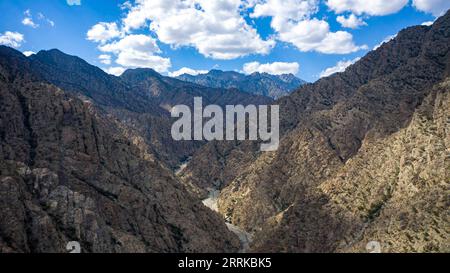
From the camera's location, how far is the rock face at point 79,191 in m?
92.6

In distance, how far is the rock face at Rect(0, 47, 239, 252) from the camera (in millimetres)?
92625

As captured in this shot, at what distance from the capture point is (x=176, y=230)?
134 metres

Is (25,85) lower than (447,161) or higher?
higher

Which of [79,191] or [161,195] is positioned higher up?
[79,191]

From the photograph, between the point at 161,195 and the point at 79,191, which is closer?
the point at 79,191

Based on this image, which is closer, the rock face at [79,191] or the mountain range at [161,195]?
the rock face at [79,191]

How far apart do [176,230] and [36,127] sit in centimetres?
5386

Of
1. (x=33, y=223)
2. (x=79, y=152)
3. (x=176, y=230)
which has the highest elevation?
(x=79, y=152)

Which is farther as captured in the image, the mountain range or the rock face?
the mountain range

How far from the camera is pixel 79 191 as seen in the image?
371 ft

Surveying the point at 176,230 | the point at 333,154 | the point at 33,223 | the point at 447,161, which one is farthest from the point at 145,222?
the point at 333,154
